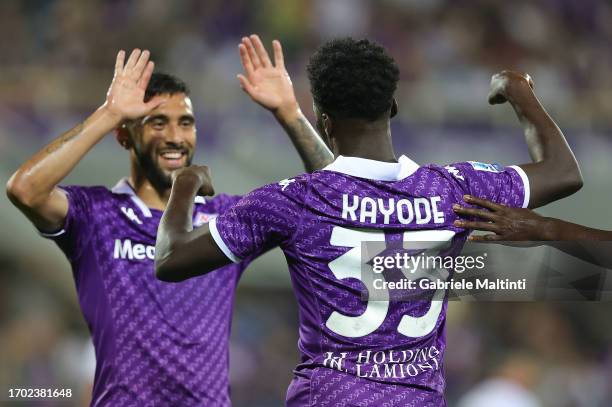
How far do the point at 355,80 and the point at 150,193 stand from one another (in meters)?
1.77

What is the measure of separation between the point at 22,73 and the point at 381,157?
7.51 m

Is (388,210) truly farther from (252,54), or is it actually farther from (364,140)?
(252,54)

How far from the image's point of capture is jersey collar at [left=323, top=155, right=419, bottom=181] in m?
3.39

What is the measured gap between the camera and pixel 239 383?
10016 millimetres

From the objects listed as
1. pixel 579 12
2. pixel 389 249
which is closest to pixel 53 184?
pixel 389 249

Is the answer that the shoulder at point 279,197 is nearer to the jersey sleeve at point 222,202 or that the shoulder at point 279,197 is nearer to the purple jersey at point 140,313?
the purple jersey at point 140,313

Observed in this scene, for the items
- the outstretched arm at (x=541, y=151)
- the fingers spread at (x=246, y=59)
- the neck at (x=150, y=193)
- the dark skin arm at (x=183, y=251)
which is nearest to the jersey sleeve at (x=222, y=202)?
the neck at (x=150, y=193)

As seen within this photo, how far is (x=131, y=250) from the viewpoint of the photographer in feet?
15.0

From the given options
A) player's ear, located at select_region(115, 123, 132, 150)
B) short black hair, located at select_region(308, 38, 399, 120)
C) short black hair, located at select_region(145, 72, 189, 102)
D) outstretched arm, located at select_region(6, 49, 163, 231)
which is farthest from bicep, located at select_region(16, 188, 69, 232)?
short black hair, located at select_region(308, 38, 399, 120)

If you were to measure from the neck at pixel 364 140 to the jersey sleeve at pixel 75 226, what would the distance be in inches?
63.0

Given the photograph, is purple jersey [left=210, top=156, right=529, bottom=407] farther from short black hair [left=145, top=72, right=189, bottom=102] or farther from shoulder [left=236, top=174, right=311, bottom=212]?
short black hair [left=145, top=72, right=189, bottom=102]

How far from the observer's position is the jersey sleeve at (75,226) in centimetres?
449

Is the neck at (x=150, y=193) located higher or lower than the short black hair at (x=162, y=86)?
lower

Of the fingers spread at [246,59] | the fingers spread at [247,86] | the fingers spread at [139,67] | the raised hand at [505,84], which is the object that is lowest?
the raised hand at [505,84]
